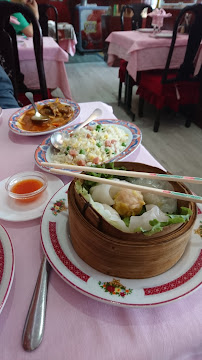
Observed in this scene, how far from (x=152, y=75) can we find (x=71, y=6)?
19.7 feet

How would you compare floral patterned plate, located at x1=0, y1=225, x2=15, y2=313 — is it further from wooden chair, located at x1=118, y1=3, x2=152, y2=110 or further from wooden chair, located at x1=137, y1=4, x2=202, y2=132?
wooden chair, located at x1=118, y1=3, x2=152, y2=110

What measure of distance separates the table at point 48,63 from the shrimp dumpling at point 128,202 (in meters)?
2.45

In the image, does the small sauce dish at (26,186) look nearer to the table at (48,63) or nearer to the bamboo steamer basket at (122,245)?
the bamboo steamer basket at (122,245)

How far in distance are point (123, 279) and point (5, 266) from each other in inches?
9.7

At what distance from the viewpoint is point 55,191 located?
790mm

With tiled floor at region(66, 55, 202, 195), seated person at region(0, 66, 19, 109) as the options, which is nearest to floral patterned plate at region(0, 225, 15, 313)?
seated person at region(0, 66, 19, 109)

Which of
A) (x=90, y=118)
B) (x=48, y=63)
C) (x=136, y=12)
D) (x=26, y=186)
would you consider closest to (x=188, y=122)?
(x=48, y=63)

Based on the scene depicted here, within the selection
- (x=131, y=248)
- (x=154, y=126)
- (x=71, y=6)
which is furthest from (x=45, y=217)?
(x=71, y=6)

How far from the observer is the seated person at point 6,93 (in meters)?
1.75

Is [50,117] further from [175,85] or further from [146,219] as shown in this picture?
[175,85]

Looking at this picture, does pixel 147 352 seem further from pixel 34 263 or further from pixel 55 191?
pixel 55 191

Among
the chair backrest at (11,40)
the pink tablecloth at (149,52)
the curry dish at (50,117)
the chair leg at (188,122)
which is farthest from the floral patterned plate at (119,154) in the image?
the chair leg at (188,122)

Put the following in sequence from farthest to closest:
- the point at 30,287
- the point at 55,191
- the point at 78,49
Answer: the point at 78,49, the point at 55,191, the point at 30,287

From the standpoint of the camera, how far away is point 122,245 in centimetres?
45
